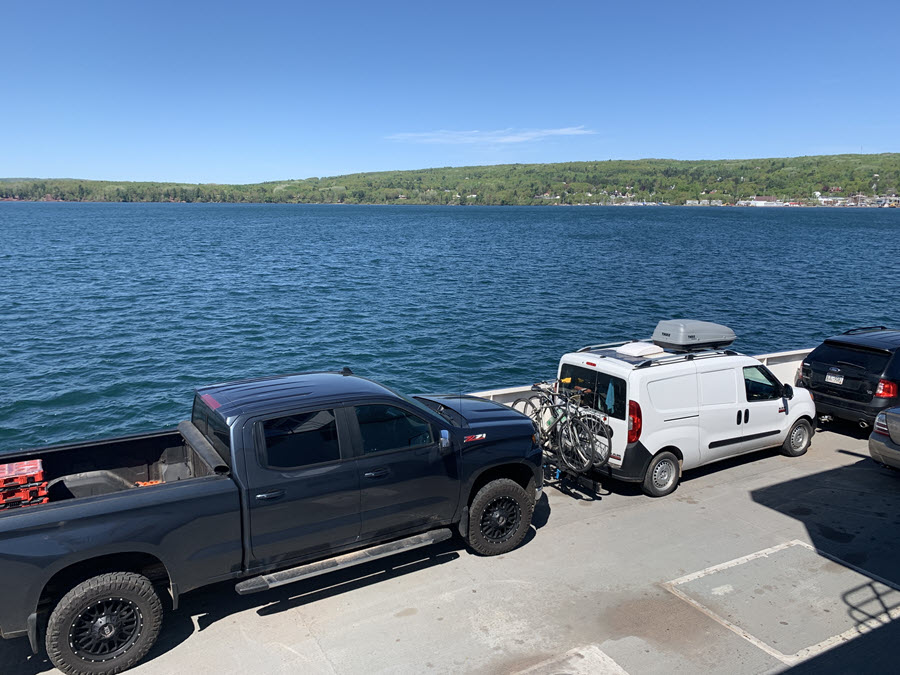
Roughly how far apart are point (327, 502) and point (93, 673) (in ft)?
6.71

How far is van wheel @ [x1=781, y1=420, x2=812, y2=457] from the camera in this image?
9820mm

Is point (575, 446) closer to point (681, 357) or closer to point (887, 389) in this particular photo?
point (681, 357)

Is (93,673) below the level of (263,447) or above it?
below

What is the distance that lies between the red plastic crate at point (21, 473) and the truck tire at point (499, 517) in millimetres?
3927

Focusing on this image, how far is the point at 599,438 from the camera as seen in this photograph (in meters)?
8.27

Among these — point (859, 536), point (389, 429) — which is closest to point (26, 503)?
point (389, 429)

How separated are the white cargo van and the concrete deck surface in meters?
0.75

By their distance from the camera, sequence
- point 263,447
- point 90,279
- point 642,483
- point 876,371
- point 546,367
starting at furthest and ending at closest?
point 90,279
point 546,367
point 876,371
point 642,483
point 263,447

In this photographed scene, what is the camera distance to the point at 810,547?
704 centimetres

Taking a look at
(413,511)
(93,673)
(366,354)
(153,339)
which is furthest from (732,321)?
(93,673)

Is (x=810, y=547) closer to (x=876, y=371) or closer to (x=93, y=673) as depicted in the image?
(x=876, y=371)

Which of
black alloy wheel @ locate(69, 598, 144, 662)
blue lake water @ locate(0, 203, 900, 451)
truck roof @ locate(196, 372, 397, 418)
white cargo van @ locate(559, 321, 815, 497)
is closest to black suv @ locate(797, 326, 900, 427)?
white cargo van @ locate(559, 321, 815, 497)

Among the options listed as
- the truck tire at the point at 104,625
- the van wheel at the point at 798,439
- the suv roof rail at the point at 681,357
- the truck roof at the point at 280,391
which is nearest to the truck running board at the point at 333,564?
the truck tire at the point at 104,625

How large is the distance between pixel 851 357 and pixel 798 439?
1708 mm
